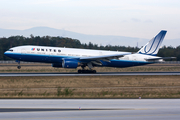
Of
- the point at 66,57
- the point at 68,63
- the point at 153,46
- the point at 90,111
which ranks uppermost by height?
the point at 153,46

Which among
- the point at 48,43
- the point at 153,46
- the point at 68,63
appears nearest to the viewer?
the point at 68,63

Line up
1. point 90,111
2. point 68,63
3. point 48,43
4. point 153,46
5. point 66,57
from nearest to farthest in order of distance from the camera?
point 90,111, point 68,63, point 66,57, point 153,46, point 48,43

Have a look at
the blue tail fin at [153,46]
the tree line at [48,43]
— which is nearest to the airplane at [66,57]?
the blue tail fin at [153,46]

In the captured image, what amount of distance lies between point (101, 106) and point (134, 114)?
2.88 m

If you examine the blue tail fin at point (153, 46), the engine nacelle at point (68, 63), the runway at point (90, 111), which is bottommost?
the runway at point (90, 111)

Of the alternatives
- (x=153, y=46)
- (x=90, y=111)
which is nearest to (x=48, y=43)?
(x=153, y=46)

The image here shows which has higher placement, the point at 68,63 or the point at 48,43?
the point at 48,43

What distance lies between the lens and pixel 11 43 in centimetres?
10344

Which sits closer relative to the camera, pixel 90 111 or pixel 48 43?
pixel 90 111

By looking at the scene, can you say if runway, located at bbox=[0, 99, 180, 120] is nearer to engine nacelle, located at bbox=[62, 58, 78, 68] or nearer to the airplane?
engine nacelle, located at bbox=[62, 58, 78, 68]

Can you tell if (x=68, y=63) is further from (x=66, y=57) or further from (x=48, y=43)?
(x=48, y=43)

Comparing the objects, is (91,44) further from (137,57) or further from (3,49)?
(137,57)

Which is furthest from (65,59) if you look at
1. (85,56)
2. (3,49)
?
(3,49)

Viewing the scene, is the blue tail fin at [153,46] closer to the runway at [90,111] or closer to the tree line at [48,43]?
the runway at [90,111]
